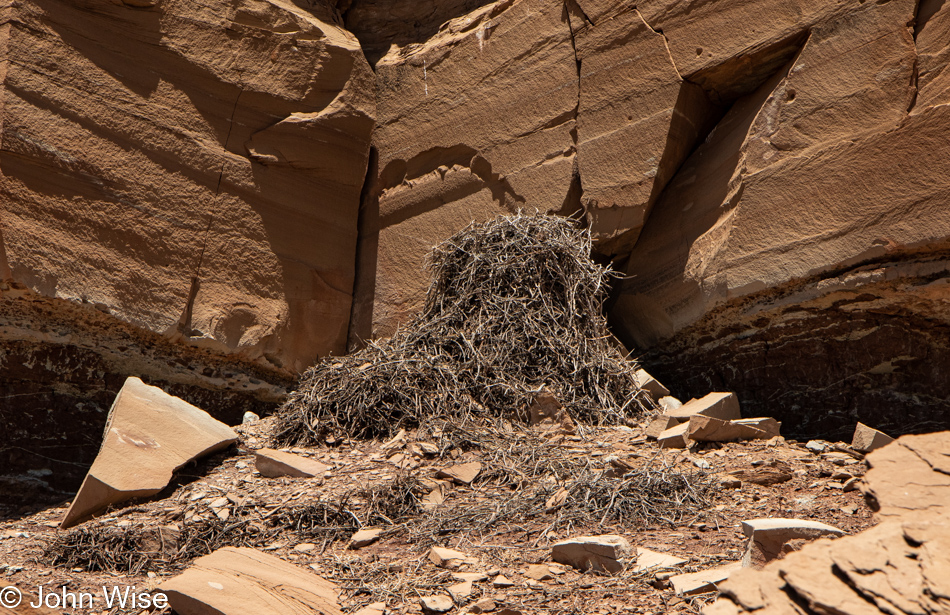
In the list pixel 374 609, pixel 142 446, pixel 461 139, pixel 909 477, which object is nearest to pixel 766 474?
pixel 909 477

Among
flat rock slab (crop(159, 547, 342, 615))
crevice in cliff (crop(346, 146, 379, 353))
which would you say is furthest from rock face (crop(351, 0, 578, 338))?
flat rock slab (crop(159, 547, 342, 615))

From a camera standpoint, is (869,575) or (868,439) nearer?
(869,575)

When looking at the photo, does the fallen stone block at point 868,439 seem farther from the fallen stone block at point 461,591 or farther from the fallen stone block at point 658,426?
the fallen stone block at point 461,591

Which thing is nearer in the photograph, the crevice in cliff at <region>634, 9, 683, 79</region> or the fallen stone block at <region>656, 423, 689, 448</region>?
the fallen stone block at <region>656, 423, 689, 448</region>

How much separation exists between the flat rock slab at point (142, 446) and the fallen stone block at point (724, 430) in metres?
2.11

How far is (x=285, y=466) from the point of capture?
3.57 m

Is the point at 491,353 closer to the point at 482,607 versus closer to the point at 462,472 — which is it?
the point at 462,472

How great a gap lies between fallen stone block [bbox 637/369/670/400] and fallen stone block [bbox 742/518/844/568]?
234cm

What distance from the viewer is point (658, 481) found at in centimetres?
292

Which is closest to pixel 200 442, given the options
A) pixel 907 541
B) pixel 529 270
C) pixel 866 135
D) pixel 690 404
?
pixel 529 270

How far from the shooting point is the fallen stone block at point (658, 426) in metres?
3.85

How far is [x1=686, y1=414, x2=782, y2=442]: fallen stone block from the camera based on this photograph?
140 inches

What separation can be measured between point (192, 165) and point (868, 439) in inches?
155

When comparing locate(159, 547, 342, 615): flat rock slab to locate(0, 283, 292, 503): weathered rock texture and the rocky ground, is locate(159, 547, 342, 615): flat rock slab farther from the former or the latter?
locate(0, 283, 292, 503): weathered rock texture
